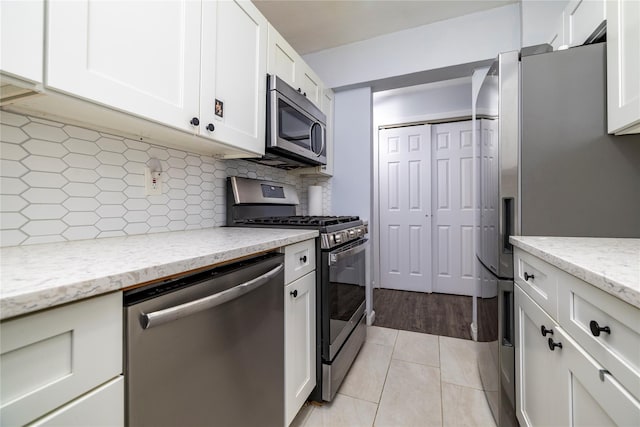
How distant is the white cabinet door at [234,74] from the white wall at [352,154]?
3.86ft

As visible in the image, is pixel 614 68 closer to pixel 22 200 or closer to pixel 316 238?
pixel 316 238

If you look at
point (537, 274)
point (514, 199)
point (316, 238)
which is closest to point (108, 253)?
point (316, 238)

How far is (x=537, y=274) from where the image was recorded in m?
1.01

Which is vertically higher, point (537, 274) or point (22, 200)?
point (22, 200)

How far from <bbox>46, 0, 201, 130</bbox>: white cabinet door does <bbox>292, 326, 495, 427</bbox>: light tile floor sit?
1.58 metres

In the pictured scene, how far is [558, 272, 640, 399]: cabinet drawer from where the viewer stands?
1.75ft

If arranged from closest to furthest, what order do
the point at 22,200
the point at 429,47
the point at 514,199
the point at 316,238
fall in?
1. the point at 22,200
2. the point at 514,199
3. the point at 316,238
4. the point at 429,47

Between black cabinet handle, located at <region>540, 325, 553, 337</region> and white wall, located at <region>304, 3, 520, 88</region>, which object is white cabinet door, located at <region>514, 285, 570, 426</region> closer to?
black cabinet handle, located at <region>540, 325, 553, 337</region>

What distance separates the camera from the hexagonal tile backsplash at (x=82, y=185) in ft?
2.85

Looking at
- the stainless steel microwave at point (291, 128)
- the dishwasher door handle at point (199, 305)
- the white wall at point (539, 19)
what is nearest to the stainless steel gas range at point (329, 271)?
the stainless steel microwave at point (291, 128)

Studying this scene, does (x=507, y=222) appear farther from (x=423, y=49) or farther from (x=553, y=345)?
(x=423, y=49)

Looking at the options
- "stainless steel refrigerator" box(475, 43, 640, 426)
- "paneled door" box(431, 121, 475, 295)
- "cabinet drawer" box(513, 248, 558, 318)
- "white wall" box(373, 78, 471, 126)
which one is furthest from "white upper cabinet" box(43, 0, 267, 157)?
"paneled door" box(431, 121, 475, 295)

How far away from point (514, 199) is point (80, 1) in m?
1.73

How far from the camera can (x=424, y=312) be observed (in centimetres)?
279
